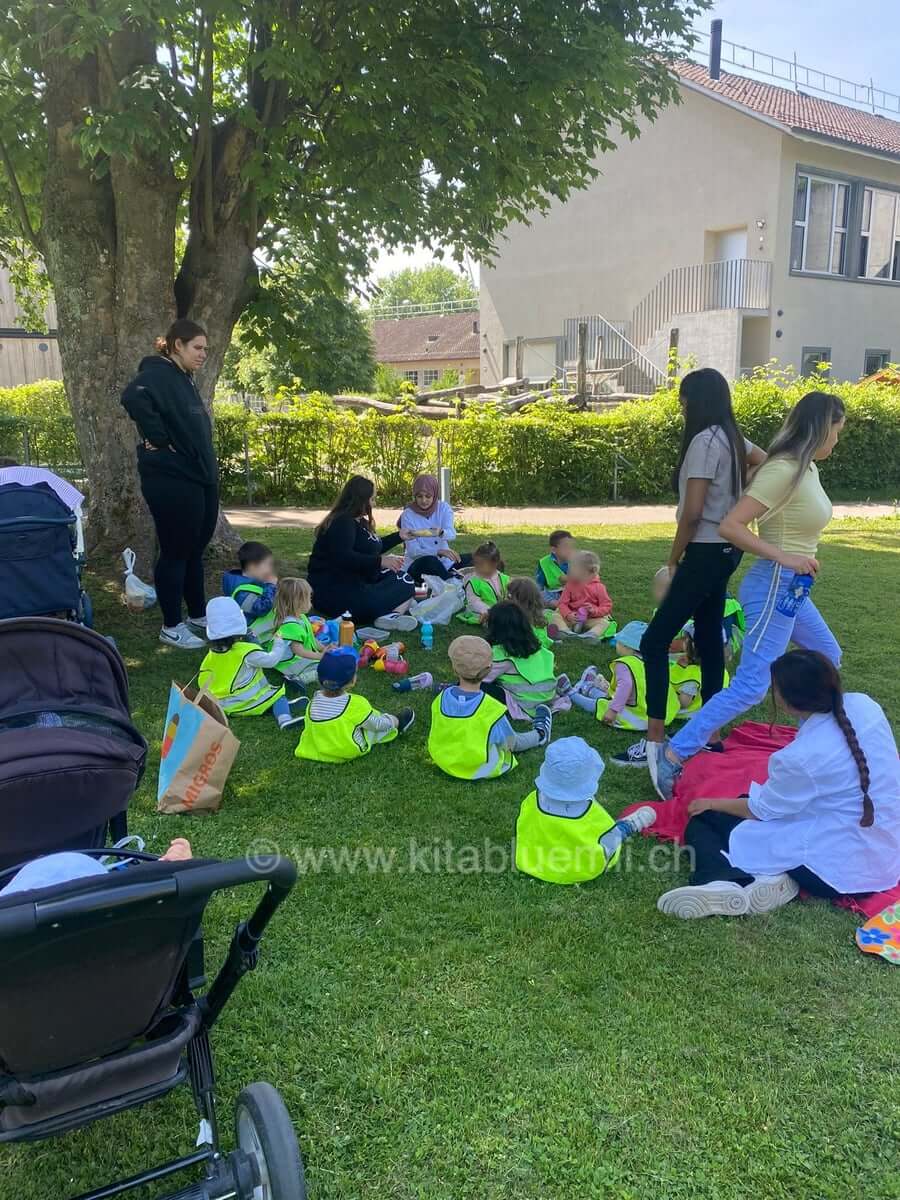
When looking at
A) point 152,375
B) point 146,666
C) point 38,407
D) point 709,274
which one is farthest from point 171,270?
point 709,274

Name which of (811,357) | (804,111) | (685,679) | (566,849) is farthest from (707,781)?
(804,111)

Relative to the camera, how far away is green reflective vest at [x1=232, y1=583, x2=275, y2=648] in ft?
20.9

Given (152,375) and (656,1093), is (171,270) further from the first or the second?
(656,1093)

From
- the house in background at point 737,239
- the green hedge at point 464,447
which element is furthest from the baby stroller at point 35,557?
the house in background at point 737,239

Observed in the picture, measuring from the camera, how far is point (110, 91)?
709 centimetres

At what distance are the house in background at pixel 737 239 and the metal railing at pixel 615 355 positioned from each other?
0.17 feet

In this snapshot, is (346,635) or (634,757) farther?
(346,635)

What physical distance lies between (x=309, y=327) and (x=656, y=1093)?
31.2 feet

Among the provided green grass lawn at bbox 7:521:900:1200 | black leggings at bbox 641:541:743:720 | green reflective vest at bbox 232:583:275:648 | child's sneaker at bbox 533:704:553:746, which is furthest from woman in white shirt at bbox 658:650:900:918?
green reflective vest at bbox 232:583:275:648

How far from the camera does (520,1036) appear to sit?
110 inches

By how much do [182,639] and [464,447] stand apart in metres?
9.50

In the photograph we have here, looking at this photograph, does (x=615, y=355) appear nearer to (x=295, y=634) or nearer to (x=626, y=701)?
(x=295, y=634)

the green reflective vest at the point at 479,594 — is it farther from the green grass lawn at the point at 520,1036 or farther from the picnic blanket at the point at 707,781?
the green grass lawn at the point at 520,1036

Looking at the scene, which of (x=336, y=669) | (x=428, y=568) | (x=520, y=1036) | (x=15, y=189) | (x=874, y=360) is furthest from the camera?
(x=874, y=360)
